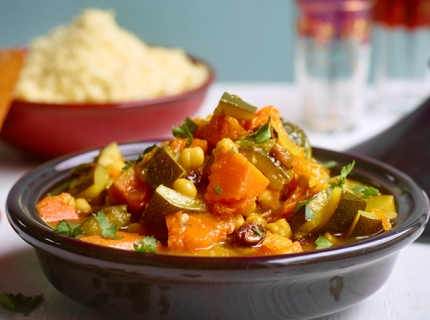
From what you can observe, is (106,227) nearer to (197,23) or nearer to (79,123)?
(79,123)

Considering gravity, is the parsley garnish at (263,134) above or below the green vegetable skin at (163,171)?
above

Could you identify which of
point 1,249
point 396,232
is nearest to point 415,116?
point 396,232

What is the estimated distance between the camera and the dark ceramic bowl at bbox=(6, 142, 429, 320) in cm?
178

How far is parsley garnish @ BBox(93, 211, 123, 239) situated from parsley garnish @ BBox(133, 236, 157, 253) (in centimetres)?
10

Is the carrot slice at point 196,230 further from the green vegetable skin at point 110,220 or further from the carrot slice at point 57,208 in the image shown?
the carrot slice at point 57,208

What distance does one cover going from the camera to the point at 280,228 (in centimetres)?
211

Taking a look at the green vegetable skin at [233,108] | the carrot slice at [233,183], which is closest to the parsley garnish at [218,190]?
the carrot slice at [233,183]

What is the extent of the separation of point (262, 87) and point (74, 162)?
3104mm

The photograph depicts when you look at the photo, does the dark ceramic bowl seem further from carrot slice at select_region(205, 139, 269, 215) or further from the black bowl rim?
carrot slice at select_region(205, 139, 269, 215)

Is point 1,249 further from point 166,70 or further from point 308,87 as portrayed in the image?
point 308,87

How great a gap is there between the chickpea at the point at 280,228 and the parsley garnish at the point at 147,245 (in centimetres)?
37

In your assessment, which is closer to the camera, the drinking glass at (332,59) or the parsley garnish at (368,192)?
the parsley garnish at (368,192)

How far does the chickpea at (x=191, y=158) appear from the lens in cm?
227

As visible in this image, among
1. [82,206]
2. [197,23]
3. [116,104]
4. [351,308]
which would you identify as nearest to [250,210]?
[351,308]
